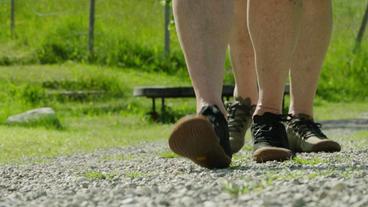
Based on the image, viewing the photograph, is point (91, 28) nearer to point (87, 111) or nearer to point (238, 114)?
point (87, 111)

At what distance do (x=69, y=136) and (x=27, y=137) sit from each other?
0.77m

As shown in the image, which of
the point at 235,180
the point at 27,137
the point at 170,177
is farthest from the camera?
the point at 27,137

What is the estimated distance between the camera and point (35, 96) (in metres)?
13.2

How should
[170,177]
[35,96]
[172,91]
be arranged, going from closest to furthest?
→ [170,177] < [172,91] < [35,96]

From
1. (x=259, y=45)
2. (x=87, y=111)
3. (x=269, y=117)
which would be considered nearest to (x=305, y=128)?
(x=269, y=117)

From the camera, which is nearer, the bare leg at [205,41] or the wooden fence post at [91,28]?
the bare leg at [205,41]

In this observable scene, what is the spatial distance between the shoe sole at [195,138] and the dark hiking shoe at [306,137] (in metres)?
1.16

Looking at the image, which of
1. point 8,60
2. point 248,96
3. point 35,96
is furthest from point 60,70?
point 248,96

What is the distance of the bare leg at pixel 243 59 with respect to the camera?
4.45 meters

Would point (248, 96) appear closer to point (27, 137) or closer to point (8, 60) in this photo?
point (27, 137)

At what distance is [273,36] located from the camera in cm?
385

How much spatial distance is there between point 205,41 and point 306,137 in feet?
3.75

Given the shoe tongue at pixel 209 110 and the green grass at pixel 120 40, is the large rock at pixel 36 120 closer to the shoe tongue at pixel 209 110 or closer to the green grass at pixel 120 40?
the green grass at pixel 120 40

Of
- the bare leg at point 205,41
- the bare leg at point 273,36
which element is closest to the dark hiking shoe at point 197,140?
the bare leg at point 205,41
